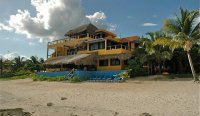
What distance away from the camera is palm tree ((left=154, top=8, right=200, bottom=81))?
21.6m

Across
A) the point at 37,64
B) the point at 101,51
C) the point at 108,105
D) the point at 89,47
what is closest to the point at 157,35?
the point at 101,51

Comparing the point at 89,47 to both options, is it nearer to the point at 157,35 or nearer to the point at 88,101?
the point at 157,35

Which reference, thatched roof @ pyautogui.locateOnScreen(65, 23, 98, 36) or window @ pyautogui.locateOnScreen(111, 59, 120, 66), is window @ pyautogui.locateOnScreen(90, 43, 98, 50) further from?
window @ pyautogui.locateOnScreen(111, 59, 120, 66)

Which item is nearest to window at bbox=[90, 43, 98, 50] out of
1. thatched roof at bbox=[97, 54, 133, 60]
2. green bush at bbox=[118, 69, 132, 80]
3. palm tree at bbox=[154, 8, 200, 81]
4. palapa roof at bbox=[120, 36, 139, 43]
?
→ thatched roof at bbox=[97, 54, 133, 60]

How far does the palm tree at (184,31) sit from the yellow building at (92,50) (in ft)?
25.4

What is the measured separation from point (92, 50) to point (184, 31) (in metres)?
14.9

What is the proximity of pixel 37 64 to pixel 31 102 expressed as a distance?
37.5 metres

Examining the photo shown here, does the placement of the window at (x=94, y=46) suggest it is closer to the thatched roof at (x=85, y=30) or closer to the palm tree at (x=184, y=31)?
the thatched roof at (x=85, y=30)

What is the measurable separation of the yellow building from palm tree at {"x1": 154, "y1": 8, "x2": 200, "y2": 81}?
7.74 m

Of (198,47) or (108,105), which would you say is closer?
(108,105)

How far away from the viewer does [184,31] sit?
72.9 ft

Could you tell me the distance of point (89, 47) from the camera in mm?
35031

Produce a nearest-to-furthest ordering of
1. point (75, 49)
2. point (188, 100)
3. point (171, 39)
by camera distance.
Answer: point (188, 100) → point (171, 39) → point (75, 49)

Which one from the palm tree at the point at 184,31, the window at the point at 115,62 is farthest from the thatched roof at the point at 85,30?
the palm tree at the point at 184,31
